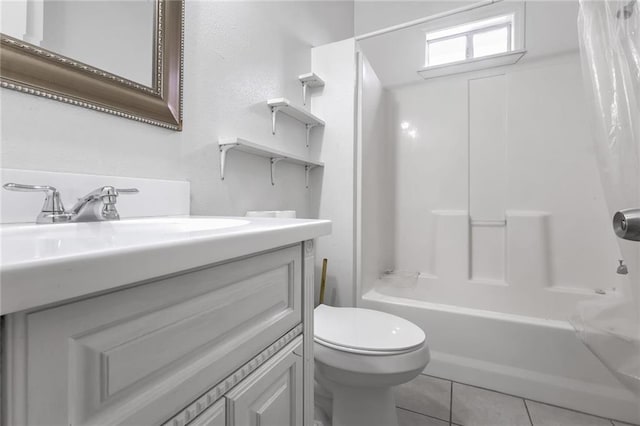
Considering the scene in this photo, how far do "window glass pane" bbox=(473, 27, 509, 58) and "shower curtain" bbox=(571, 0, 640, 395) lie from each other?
1.11m

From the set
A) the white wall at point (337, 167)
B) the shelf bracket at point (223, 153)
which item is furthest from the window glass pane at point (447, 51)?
the shelf bracket at point (223, 153)

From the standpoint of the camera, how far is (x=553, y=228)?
6.25 ft

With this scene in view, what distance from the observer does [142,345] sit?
357 millimetres

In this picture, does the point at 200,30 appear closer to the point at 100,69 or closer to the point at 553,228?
the point at 100,69

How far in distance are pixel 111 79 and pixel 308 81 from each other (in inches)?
43.1

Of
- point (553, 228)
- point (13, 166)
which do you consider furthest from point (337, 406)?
point (553, 228)

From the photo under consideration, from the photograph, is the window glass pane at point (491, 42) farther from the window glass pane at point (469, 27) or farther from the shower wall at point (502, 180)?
the shower wall at point (502, 180)

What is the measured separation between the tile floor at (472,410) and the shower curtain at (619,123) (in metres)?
0.44

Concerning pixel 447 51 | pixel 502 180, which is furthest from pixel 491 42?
pixel 502 180

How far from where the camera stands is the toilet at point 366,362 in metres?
0.98

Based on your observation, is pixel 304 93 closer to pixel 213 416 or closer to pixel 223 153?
pixel 223 153

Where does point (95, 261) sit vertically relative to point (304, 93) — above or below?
below

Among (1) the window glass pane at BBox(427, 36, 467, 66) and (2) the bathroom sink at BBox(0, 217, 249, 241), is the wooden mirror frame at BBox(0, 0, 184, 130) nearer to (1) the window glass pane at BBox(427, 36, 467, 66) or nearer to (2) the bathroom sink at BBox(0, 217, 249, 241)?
(2) the bathroom sink at BBox(0, 217, 249, 241)

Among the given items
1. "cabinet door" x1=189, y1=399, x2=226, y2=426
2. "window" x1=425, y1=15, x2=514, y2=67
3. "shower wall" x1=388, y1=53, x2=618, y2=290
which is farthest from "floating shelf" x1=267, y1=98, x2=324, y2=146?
"cabinet door" x1=189, y1=399, x2=226, y2=426
